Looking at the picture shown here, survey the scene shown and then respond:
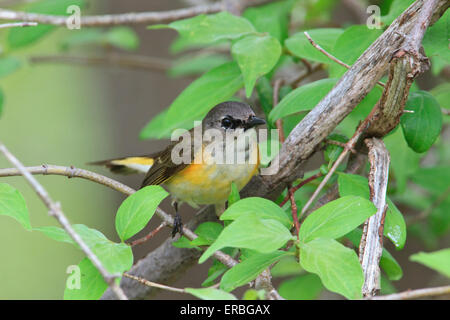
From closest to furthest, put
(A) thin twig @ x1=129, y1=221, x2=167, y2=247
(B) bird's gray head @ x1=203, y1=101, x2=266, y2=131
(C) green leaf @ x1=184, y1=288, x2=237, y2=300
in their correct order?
(C) green leaf @ x1=184, y1=288, x2=237, y2=300, (A) thin twig @ x1=129, y1=221, x2=167, y2=247, (B) bird's gray head @ x1=203, y1=101, x2=266, y2=131

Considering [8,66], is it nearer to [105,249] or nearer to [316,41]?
[316,41]

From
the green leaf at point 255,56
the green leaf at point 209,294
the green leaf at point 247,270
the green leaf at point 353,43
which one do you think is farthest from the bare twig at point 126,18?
the green leaf at point 209,294

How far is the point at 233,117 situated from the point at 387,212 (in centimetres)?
129

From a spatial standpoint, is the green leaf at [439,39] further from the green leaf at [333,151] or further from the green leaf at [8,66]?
the green leaf at [8,66]

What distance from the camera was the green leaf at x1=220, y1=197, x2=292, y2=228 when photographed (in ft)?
5.61

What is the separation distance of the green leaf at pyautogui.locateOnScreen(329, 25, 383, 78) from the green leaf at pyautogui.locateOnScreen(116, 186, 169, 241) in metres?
1.02

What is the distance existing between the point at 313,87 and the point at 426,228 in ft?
6.29

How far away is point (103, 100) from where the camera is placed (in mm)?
8734

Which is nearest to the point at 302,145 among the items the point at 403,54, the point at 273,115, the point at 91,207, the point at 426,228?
the point at 273,115

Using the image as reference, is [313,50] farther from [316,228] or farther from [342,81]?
[316,228]

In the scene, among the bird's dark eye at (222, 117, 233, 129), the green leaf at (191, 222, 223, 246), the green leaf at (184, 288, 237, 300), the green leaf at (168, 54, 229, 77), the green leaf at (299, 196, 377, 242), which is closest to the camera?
the green leaf at (184, 288, 237, 300)

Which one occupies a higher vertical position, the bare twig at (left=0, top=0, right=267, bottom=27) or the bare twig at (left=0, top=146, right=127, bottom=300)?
the bare twig at (left=0, top=0, right=267, bottom=27)

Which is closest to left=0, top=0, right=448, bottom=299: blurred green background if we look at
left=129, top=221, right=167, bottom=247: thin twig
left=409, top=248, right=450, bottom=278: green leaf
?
left=129, top=221, right=167, bottom=247: thin twig

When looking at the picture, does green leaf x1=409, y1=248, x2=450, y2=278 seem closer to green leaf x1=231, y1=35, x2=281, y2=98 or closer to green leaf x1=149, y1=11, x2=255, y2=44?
green leaf x1=231, y1=35, x2=281, y2=98
